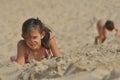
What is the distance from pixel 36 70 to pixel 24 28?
104 centimetres

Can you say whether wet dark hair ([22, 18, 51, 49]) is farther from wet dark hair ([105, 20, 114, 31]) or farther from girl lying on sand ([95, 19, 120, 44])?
wet dark hair ([105, 20, 114, 31])

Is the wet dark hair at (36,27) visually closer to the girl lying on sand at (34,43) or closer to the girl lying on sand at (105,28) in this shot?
the girl lying on sand at (34,43)

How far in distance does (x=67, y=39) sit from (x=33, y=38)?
4.91m

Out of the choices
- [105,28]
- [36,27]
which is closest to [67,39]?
[105,28]

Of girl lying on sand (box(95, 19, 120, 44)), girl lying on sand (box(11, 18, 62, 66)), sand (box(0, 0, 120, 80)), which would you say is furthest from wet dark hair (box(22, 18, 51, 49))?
girl lying on sand (box(95, 19, 120, 44))

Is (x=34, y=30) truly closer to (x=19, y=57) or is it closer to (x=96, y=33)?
(x=19, y=57)

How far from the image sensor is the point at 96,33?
892 centimetres

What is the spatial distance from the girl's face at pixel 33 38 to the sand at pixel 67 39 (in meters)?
0.30

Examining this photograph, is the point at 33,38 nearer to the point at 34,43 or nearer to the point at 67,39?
the point at 34,43

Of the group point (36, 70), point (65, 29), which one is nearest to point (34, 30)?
point (36, 70)

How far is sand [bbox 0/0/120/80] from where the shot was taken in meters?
2.68

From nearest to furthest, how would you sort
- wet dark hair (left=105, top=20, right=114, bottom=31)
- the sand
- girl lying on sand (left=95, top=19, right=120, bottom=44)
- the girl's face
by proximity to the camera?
the sand → the girl's face → girl lying on sand (left=95, top=19, right=120, bottom=44) → wet dark hair (left=105, top=20, right=114, bottom=31)

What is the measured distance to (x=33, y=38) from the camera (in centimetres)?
374

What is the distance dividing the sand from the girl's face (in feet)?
1.00
